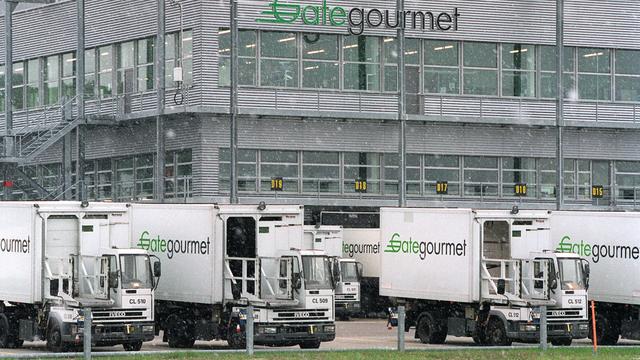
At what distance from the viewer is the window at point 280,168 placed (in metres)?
63.8

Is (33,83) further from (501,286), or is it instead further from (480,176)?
(501,286)

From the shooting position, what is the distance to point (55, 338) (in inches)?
1336

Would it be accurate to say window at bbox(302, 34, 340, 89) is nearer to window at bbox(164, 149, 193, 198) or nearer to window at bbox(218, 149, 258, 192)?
window at bbox(218, 149, 258, 192)

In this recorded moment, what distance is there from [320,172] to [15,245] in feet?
99.7

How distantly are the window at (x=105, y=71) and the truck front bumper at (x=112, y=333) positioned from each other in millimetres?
34840

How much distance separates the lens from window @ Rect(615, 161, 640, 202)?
229 feet

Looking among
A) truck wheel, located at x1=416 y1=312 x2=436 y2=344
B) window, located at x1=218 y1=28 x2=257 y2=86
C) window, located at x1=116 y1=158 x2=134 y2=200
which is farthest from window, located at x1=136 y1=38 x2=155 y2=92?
truck wheel, located at x1=416 y1=312 x2=436 y2=344

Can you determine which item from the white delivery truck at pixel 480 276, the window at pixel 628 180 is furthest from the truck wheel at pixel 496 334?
the window at pixel 628 180

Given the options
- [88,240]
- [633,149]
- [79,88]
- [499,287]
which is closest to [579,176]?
[633,149]

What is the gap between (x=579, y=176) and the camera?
69375 mm

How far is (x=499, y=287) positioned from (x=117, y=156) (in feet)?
110

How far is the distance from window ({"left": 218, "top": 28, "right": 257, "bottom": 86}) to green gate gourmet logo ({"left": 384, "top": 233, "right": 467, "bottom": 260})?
75.7 feet

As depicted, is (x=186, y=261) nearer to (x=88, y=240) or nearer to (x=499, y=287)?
(x=88, y=240)

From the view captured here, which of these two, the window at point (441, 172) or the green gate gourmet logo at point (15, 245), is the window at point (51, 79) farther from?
the green gate gourmet logo at point (15, 245)
